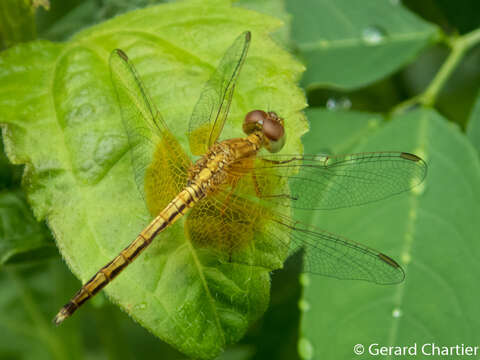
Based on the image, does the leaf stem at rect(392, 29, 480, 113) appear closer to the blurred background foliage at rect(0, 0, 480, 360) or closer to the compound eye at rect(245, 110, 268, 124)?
the blurred background foliage at rect(0, 0, 480, 360)

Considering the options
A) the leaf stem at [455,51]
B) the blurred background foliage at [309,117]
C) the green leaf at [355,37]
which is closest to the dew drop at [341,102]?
the blurred background foliage at [309,117]

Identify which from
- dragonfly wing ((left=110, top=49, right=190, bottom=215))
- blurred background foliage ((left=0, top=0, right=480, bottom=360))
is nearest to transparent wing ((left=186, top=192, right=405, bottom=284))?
blurred background foliage ((left=0, top=0, right=480, bottom=360))

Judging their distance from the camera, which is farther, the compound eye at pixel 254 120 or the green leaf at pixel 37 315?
the green leaf at pixel 37 315

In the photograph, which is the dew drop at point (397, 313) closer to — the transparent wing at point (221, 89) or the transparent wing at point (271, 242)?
the transparent wing at point (271, 242)


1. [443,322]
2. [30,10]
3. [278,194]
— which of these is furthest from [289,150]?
[30,10]

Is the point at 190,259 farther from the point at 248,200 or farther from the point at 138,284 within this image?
the point at 248,200

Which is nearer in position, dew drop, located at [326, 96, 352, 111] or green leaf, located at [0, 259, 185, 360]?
dew drop, located at [326, 96, 352, 111]
